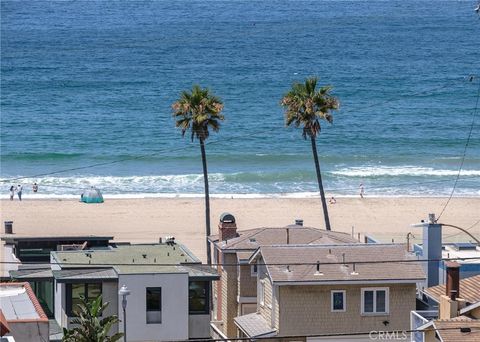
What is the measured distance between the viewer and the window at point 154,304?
3878 centimetres

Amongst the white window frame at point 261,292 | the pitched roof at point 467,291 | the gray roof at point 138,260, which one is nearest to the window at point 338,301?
the white window frame at point 261,292

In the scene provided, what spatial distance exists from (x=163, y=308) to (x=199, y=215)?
41583 millimetres

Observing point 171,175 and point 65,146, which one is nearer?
point 171,175

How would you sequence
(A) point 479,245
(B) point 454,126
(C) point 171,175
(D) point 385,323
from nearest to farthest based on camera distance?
1. (D) point 385,323
2. (A) point 479,245
3. (C) point 171,175
4. (B) point 454,126

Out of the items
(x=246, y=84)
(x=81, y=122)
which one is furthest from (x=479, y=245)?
(x=246, y=84)

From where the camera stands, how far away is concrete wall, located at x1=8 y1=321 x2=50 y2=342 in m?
27.8

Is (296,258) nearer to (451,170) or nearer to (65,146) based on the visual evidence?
(451,170)

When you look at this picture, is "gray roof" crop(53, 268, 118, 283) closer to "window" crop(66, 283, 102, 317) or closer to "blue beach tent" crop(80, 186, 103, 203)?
"window" crop(66, 283, 102, 317)

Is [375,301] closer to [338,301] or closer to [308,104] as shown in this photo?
[338,301]

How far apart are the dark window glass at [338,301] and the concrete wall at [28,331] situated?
1092cm

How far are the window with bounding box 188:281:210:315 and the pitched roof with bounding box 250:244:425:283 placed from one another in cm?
203

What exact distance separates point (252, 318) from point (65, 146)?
79.1m

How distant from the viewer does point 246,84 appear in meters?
159

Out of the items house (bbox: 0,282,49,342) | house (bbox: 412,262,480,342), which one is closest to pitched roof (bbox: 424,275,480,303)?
house (bbox: 412,262,480,342)
